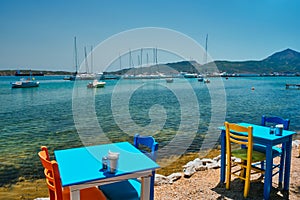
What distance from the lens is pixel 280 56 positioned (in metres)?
136

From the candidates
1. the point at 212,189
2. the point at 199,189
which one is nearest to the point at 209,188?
the point at 212,189

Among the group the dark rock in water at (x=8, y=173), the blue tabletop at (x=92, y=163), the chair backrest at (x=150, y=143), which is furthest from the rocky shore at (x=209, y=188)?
the dark rock in water at (x=8, y=173)

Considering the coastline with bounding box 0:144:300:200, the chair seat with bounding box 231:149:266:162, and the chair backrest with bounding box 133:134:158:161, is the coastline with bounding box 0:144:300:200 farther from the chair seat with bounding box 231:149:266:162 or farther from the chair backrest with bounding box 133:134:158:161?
the chair backrest with bounding box 133:134:158:161

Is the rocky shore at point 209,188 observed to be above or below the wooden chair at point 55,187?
Result: below

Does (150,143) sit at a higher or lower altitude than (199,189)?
higher

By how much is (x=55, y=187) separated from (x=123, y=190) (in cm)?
91

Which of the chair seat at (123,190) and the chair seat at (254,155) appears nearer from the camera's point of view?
the chair seat at (123,190)

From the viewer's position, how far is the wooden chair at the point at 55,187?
75.7 inches

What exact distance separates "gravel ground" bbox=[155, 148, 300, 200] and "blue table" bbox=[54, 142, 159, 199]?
1.26 meters

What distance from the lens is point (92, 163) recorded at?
2336 mm

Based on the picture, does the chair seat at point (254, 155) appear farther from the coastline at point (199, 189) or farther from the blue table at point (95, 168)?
the blue table at point (95, 168)

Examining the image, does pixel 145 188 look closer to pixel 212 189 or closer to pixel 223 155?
pixel 212 189

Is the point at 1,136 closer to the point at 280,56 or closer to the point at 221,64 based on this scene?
the point at 221,64

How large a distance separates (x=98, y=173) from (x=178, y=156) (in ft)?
15.1
